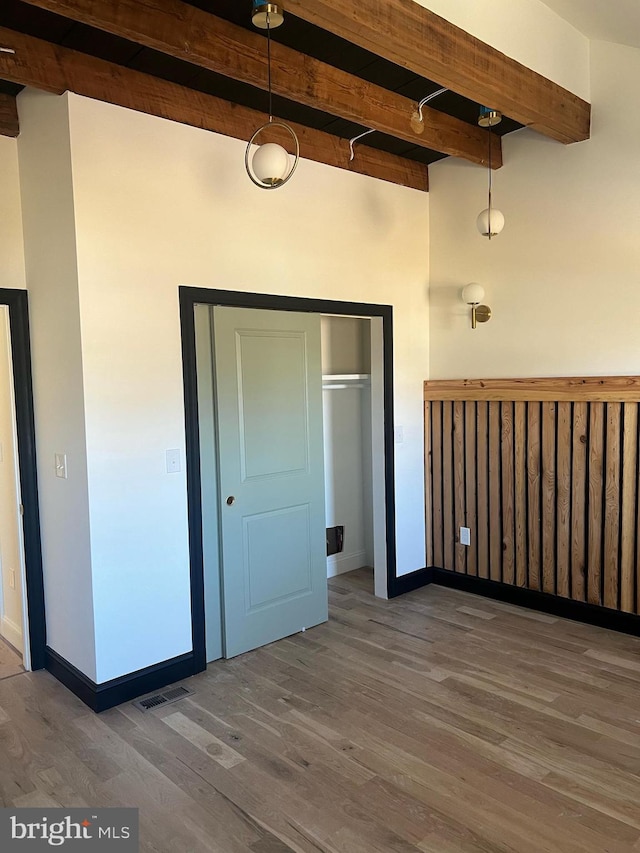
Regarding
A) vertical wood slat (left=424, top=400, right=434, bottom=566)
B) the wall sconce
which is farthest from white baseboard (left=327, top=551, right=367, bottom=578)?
the wall sconce

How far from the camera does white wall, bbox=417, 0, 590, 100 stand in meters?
2.72

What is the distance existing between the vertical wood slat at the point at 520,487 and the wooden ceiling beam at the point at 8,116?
3309mm

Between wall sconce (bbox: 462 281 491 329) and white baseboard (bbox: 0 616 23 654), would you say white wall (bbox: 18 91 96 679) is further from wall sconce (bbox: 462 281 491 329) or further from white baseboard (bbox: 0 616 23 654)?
wall sconce (bbox: 462 281 491 329)

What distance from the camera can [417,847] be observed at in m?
2.07

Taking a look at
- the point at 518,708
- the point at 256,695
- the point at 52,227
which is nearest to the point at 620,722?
the point at 518,708

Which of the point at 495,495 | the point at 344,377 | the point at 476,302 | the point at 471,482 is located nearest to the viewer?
the point at 476,302

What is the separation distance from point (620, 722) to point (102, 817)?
2203 mm

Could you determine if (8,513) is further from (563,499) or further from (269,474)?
(563,499)

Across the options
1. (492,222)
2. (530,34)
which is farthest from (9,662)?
(530,34)

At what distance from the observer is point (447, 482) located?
15.0ft

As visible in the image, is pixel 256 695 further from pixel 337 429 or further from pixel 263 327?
pixel 337 429

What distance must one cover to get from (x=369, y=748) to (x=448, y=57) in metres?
2.97

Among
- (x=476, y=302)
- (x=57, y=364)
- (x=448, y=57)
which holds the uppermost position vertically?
(x=448, y=57)

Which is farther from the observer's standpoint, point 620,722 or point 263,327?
point 263,327
